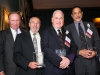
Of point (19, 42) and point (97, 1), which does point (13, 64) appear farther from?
point (97, 1)

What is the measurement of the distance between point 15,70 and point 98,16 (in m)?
7.36

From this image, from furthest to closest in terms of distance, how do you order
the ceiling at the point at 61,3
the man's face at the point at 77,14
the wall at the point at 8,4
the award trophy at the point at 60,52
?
the ceiling at the point at 61,3 → the wall at the point at 8,4 → the man's face at the point at 77,14 → the award trophy at the point at 60,52

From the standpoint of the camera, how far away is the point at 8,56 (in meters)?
2.44

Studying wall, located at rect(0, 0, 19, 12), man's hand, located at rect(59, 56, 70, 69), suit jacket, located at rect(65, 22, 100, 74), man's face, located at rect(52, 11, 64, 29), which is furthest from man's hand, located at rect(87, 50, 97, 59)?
wall, located at rect(0, 0, 19, 12)

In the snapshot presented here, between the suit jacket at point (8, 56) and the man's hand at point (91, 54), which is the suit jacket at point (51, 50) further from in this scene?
the suit jacket at point (8, 56)

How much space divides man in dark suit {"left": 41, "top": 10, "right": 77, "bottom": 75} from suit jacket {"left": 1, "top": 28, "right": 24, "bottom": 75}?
19.4 inches

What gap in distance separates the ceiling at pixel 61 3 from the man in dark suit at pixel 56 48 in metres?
5.90

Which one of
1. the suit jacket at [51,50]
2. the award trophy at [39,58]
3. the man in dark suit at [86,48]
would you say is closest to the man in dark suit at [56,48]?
the suit jacket at [51,50]

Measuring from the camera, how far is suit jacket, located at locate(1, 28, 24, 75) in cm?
242

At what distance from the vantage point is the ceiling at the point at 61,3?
8062mm

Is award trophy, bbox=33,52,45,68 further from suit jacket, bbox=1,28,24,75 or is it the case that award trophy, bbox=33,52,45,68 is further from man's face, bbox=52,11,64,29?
suit jacket, bbox=1,28,24,75

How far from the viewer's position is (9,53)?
Result: 245 centimetres

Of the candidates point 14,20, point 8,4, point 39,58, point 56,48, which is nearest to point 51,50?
point 56,48

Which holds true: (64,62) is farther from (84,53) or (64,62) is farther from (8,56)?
(8,56)
